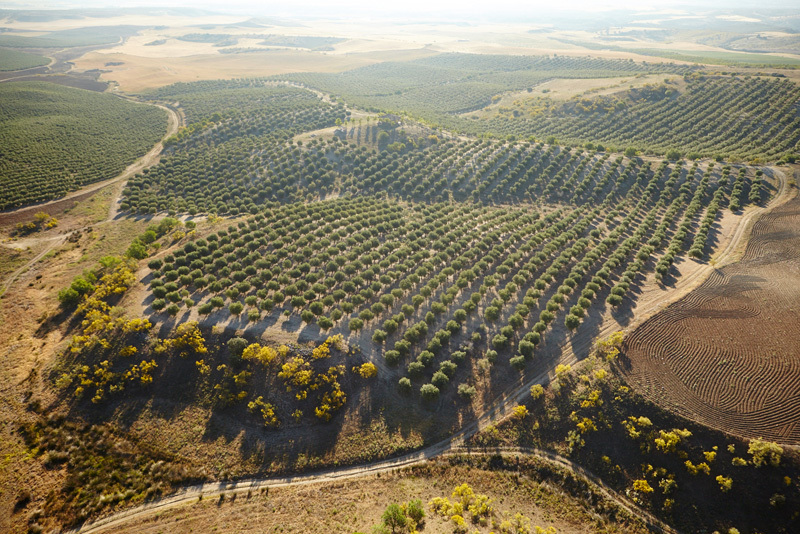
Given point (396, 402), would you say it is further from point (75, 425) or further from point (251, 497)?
point (75, 425)

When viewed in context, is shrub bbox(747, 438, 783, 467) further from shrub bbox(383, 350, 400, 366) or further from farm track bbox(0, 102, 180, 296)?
farm track bbox(0, 102, 180, 296)

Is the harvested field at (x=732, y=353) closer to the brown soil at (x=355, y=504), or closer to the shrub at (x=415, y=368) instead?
the brown soil at (x=355, y=504)

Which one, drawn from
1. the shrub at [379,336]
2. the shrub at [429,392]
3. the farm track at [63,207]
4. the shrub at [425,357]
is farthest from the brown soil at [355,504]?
the farm track at [63,207]

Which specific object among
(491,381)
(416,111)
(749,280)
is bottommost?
(491,381)

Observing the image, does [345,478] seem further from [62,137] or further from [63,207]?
[62,137]

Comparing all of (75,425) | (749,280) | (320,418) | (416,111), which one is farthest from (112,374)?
(416,111)

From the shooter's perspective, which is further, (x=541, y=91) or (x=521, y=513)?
(x=541, y=91)

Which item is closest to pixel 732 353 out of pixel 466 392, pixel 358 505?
pixel 466 392
